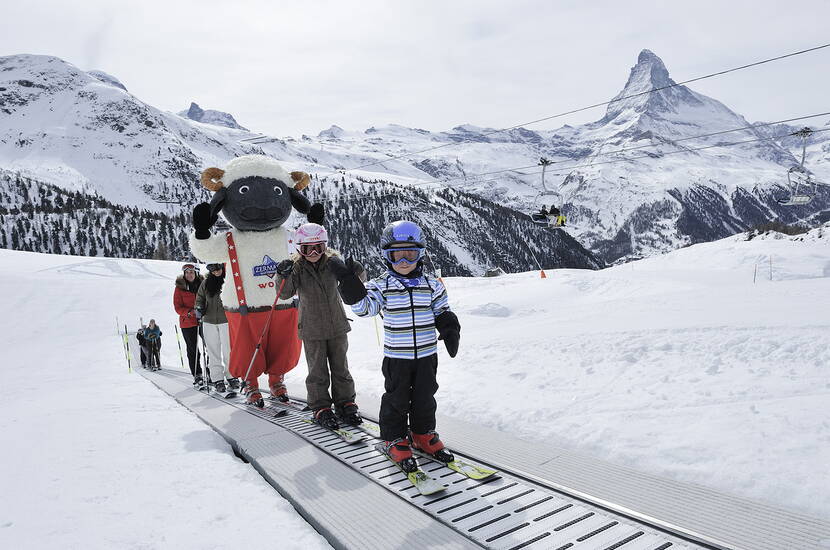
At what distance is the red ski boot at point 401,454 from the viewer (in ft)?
11.7

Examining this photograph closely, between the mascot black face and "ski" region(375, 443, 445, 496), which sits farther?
the mascot black face

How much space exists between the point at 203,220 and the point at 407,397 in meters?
3.56

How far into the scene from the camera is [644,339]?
20.2 ft

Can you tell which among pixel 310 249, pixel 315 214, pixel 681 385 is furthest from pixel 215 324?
pixel 681 385

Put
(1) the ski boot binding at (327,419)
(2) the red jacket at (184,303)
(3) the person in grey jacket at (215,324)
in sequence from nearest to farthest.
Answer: (1) the ski boot binding at (327,419), (3) the person in grey jacket at (215,324), (2) the red jacket at (184,303)

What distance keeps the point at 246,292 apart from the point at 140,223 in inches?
5551

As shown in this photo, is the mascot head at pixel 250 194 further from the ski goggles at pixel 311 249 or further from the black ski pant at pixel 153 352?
the black ski pant at pixel 153 352

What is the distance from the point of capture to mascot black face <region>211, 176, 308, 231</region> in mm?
6043

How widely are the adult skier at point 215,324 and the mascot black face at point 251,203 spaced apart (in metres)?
1.14

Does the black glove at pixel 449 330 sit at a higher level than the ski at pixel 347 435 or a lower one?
higher

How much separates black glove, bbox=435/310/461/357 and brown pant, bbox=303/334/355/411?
134cm

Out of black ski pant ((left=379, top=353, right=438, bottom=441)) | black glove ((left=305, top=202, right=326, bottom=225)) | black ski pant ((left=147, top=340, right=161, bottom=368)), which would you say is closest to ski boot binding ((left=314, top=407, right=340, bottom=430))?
black ski pant ((left=379, top=353, right=438, bottom=441))

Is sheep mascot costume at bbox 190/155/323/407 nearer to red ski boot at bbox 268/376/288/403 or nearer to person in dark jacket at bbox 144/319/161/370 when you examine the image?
red ski boot at bbox 268/376/288/403

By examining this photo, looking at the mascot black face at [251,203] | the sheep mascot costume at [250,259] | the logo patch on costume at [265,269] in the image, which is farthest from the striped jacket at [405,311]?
the mascot black face at [251,203]
